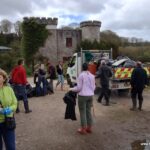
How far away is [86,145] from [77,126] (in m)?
1.96

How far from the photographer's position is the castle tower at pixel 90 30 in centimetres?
5066

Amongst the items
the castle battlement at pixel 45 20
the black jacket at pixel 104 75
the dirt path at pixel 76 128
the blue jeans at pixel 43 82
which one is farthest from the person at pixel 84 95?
the castle battlement at pixel 45 20

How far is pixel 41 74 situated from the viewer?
17.3 metres

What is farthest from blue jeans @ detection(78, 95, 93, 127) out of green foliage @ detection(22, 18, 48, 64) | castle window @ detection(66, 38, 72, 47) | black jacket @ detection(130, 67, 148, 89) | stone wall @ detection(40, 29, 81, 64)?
castle window @ detection(66, 38, 72, 47)

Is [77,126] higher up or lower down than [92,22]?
lower down

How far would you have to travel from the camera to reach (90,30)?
50812 mm

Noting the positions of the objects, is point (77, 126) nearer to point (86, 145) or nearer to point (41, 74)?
point (86, 145)

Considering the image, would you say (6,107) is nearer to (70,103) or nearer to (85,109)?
(85,109)

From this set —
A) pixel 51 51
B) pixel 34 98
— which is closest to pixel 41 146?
pixel 34 98

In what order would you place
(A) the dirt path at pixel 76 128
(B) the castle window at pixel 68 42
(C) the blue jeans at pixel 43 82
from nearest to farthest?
1. (A) the dirt path at pixel 76 128
2. (C) the blue jeans at pixel 43 82
3. (B) the castle window at pixel 68 42

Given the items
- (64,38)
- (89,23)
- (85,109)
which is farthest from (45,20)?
(85,109)

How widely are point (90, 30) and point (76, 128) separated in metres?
41.7

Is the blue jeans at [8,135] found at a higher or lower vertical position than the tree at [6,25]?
lower

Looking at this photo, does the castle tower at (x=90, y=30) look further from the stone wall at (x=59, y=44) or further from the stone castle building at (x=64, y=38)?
the stone wall at (x=59, y=44)
